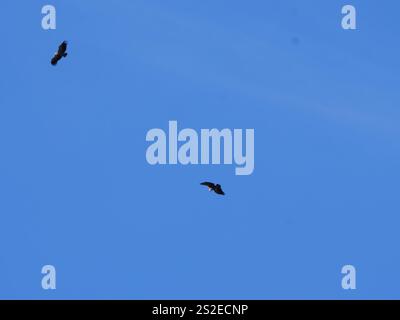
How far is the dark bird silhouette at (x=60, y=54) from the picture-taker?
40.0m

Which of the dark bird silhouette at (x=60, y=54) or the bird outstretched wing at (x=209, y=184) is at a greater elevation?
the dark bird silhouette at (x=60, y=54)

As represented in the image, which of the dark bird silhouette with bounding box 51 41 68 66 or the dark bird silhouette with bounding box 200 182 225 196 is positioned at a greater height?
the dark bird silhouette with bounding box 51 41 68 66

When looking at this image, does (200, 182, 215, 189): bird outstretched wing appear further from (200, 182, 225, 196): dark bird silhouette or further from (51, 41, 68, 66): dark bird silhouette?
(51, 41, 68, 66): dark bird silhouette

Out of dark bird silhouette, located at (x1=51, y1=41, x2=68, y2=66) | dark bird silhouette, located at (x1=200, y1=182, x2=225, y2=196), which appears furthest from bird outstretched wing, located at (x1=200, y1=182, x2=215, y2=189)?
dark bird silhouette, located at (x1=51, y1=41, x2=68, y2=66)

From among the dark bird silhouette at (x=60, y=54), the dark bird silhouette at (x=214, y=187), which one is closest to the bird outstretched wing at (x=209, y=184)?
the dark bird silhouette at (x=214, y=187)

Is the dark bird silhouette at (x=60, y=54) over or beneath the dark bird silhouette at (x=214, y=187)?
over

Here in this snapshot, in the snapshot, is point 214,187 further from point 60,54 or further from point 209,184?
point 60,54

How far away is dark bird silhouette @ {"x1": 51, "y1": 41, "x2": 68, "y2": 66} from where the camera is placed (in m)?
40.0

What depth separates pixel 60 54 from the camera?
40.1 meters

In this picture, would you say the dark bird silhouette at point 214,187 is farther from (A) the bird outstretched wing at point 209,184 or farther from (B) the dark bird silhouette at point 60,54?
(B) the dark bird silhouette at point 60,54
